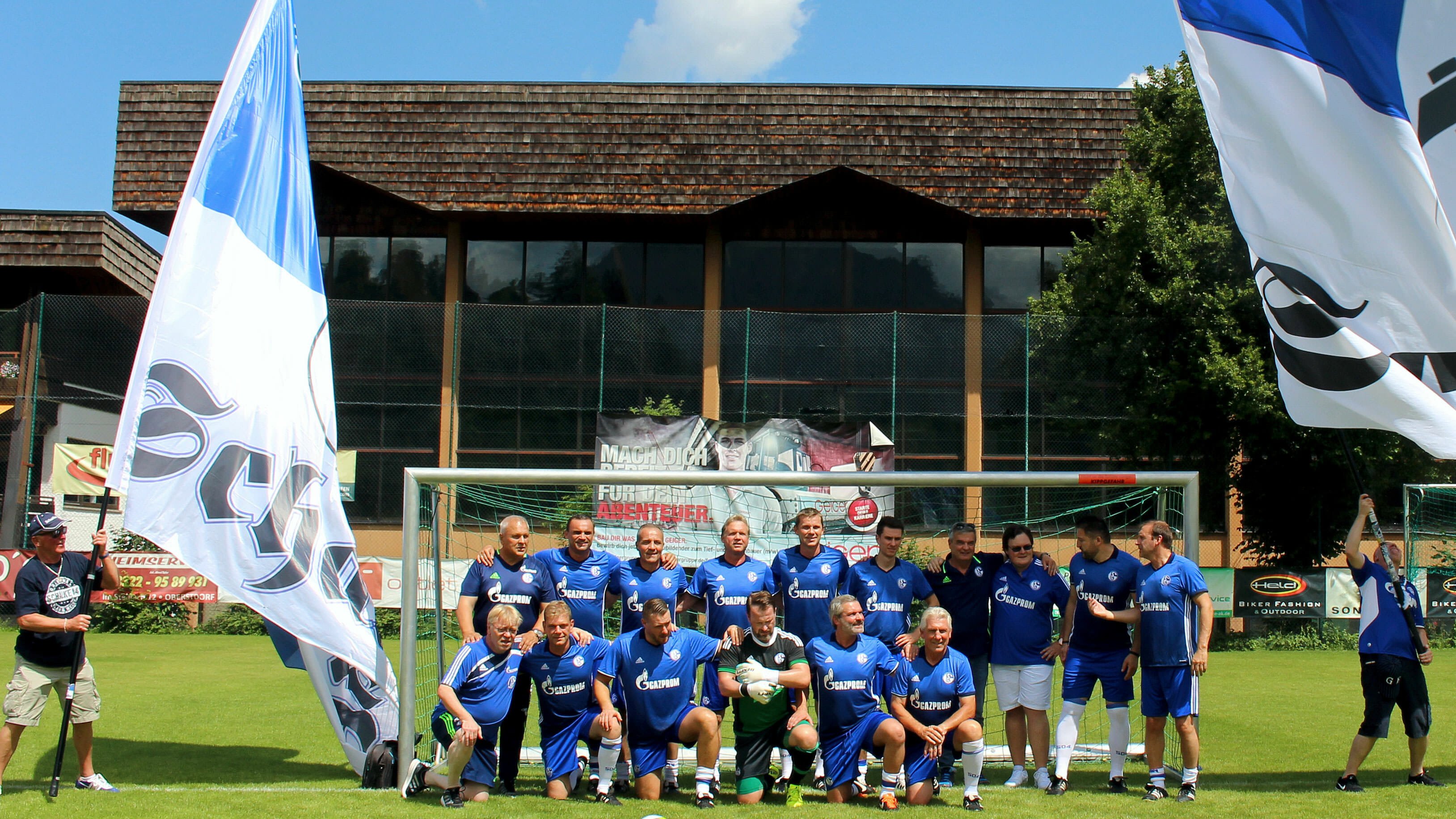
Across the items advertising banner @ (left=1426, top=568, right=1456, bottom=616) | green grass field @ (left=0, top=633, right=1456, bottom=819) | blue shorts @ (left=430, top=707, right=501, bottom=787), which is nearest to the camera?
green grass field @ (left=0, top=633, right=1456, bottom=819)

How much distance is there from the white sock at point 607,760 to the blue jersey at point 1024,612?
264 centimetres

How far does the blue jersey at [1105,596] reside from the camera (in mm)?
7707

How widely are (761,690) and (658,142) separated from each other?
54.3ft

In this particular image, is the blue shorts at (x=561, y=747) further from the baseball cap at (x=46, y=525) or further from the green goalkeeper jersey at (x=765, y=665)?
the baseball cap at (x=46, y=525)

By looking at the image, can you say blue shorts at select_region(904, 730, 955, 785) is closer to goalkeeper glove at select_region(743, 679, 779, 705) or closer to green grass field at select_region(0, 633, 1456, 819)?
green grass field at select_region(0, 633, 1456, 819)

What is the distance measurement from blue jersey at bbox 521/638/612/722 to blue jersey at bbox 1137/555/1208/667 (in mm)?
3485

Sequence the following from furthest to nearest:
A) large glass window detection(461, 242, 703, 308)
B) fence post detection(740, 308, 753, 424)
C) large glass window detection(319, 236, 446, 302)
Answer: large glass window detection(319, 236, 446, 302), large glass window detection(461, 242, 703, 308), fence post detection(740, 308, 753, 424)

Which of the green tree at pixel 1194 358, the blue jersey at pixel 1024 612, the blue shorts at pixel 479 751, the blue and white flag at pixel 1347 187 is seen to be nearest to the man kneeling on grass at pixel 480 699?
the blue shorts at pixel 479 751

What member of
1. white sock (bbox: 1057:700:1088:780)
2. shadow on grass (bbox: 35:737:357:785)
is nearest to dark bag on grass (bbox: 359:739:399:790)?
shadow on grass (bbox: 35:737:357:785)

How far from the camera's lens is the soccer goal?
8.01 metres

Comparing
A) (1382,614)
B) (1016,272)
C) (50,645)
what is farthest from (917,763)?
(1016,272)

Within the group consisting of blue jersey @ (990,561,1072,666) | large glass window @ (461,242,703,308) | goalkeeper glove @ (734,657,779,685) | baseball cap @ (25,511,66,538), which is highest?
large glass window @ (461,242,703,308)

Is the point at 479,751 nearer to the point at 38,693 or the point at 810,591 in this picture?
the point at 810,591

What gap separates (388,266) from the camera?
22875 millimetres
